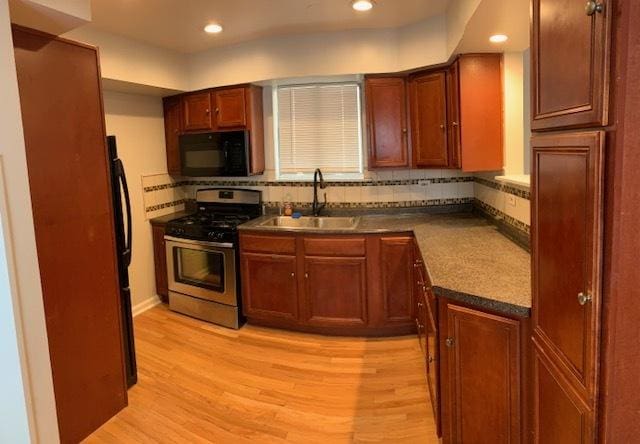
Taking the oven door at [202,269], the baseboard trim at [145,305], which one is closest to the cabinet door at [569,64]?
the oven door at [202,269]

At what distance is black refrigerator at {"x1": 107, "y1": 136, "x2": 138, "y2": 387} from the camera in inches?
102

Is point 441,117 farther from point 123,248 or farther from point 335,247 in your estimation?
point 123,248

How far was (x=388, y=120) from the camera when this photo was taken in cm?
344

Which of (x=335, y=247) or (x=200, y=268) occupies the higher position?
(x=335, y=247)

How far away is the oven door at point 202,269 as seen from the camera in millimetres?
3504

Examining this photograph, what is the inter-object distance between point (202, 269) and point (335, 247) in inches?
49.5

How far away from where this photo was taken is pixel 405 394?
99.7 inches

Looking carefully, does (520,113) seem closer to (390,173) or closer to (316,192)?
(390,173)

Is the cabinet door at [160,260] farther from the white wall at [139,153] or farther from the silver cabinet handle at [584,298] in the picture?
the silver cabinet handle at [584,298]

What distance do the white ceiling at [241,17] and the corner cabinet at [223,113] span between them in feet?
1.54

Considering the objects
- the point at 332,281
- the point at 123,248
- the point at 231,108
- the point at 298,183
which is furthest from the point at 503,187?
the point at 123,248

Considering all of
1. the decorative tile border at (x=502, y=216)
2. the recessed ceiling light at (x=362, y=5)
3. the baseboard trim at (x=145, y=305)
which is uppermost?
the recessed ceiling light at (x=362, y=5)

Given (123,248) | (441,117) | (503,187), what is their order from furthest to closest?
(441,117), (503,187), (123,248)

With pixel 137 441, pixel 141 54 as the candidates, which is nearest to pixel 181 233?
pixel 141 54
